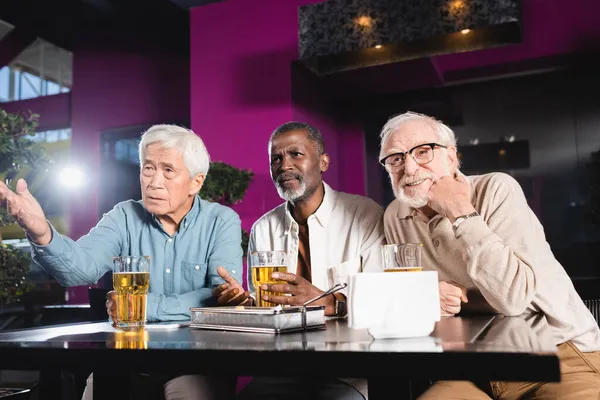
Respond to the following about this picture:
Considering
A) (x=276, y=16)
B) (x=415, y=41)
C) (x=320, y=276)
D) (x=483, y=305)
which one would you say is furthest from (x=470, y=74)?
(x=483, y=305)

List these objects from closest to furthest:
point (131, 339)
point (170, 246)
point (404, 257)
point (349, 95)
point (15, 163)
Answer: point (131, 339), point (404, 257), point (170, 246), point (15, 163), point (349, 95)

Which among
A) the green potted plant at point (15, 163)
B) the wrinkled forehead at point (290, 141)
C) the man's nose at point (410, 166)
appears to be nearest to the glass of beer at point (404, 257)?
the man's nose at point (410, 166)

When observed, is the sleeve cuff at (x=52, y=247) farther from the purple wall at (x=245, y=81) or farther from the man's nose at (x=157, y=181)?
the purple wall at (x=245, y=81)

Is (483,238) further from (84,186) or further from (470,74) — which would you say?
(84,186)

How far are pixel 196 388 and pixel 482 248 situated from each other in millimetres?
857

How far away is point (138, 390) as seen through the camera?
1.60 meters

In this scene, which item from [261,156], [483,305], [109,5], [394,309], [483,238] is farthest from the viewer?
[109,5]

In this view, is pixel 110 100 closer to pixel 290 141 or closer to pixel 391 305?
pixel 290 141

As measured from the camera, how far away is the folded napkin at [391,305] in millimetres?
996

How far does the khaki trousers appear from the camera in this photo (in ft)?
4.50

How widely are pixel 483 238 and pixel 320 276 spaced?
1032 millimetres

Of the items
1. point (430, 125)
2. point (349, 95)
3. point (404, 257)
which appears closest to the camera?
point (404, 257)

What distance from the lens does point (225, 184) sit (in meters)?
3.90

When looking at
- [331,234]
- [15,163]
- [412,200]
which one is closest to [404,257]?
[412,200]
